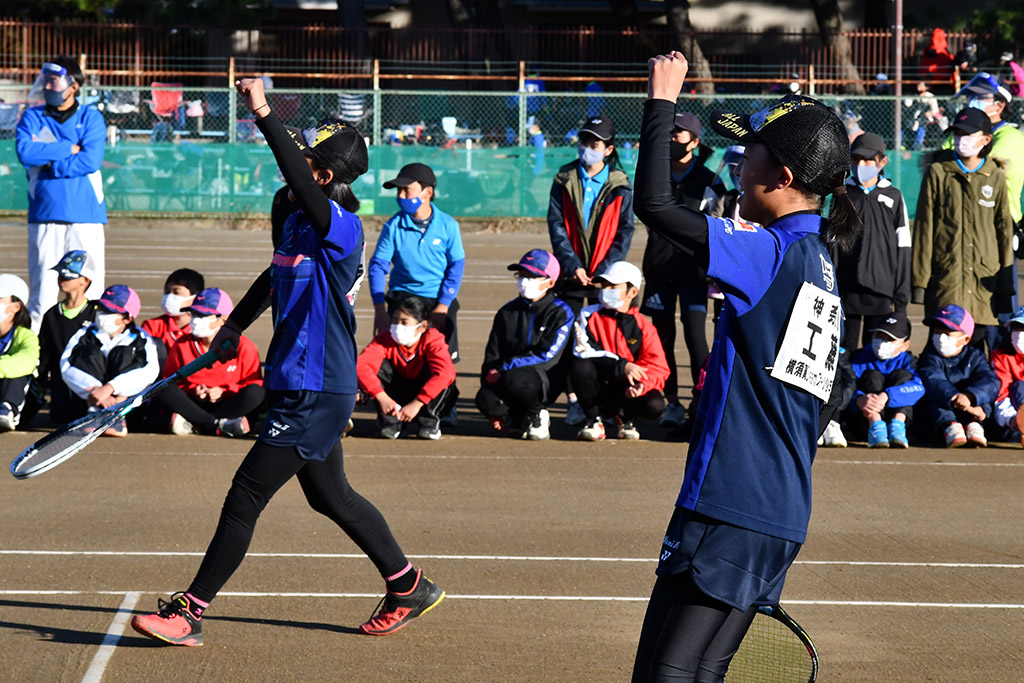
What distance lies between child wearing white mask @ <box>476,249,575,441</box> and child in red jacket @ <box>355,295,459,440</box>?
334 mm

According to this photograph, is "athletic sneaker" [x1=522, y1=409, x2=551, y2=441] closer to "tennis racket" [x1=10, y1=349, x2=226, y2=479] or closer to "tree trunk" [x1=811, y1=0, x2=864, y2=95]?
"tennis racket" [x1=10, y1=349, x2=226, y2=479]

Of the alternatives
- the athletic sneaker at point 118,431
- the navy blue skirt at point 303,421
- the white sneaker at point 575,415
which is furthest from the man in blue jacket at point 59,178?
the navy blue skirt at point 303,421

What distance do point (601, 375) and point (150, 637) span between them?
4.74 metres

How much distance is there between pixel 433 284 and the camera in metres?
10.0

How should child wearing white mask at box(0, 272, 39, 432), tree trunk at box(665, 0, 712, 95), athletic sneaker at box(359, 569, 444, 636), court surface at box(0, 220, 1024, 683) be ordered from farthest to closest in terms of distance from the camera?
tree trunk at box(665, 0, 712, 95) < child wearing white mask at box(0, 272, 39, 432) < athletic sneaker at box(359, 569, 444, 636) < court surface at box(0, 220, 1024, 683)

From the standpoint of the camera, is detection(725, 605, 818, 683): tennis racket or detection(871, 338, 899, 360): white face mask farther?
detection(871, 338, 899, 360): white face mask

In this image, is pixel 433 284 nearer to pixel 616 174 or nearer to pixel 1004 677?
pixel 616 174

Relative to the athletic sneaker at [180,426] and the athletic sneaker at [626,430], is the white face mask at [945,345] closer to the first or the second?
the athletic sneaker at [626,430]

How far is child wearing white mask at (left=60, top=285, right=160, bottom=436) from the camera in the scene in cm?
902

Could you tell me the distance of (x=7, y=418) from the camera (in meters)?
9.09

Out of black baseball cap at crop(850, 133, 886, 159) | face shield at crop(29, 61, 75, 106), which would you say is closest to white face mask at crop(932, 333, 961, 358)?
black baseball cap at crop(850, 133, 886, 159)

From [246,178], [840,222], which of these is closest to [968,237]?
[840,222]

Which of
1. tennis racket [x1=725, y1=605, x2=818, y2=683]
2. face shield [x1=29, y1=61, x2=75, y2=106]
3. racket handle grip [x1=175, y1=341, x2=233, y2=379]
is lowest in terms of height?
tennis racket [x1=725, y1=605, x2=818, y2=683]

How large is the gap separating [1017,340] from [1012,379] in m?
0.27
